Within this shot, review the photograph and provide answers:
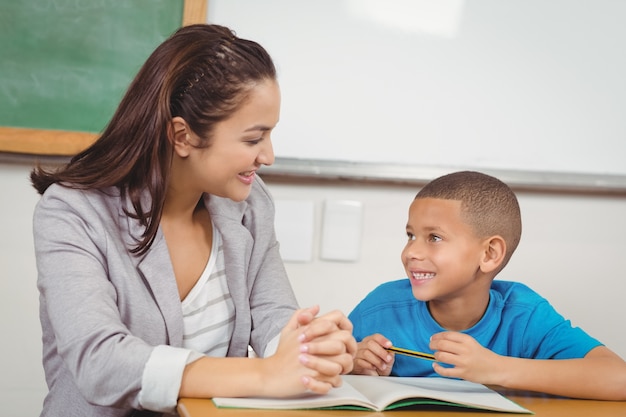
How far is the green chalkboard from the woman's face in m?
0.66

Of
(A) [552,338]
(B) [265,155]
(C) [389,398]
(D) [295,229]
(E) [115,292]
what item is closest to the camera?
(C) [389,398]

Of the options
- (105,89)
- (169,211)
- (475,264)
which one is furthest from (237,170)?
(105,89)

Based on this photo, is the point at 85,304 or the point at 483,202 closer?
the point at 85,304

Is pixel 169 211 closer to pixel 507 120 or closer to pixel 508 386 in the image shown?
pixel 508 386

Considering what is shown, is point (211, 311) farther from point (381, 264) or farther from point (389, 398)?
point (381, 264)

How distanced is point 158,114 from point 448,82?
99 cm

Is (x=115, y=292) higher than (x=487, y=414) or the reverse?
higher

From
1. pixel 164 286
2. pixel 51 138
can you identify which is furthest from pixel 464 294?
pixel 51 138

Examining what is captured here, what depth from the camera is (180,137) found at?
1388mm

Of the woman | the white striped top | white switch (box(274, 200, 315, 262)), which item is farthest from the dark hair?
white switch (box(274, 200, 315, 262))

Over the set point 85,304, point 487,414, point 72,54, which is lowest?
point 487,414

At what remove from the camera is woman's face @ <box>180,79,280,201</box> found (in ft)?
4.48

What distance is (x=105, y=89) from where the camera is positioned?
6.45 feet

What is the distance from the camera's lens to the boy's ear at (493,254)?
1.62 m
